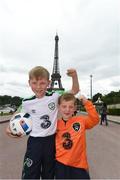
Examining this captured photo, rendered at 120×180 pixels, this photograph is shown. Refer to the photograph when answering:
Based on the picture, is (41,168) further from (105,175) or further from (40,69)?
(105,175)

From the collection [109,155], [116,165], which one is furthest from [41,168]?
[109,155]

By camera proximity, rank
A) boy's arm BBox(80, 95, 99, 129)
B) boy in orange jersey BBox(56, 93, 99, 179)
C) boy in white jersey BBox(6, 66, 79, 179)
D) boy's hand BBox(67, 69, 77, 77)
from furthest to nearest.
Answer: boy's hand BBox(67, 69, 77, 77) < boy's arm BBox(80, 95, 99, 129) < boy in white jersey BBox(6, 66, 79, 179) < boy in orange jersey BBox(56, 93, 99, 179)

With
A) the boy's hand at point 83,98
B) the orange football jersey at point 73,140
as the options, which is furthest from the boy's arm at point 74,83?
the orange football jersey at point 73,140

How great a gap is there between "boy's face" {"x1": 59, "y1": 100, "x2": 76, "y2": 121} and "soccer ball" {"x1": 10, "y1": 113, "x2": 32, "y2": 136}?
0.37 meters

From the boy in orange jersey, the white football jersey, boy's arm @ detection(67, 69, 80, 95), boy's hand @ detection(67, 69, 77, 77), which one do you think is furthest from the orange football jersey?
boy's hand @ detection(67, 69, 77, 77)

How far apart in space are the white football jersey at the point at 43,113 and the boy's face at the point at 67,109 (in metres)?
0.09

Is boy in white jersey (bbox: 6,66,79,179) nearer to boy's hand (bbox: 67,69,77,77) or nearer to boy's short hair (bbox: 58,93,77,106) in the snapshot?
boy's short hair (bbox: 58,93,77,106)

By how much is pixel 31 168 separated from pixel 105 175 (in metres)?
3.43

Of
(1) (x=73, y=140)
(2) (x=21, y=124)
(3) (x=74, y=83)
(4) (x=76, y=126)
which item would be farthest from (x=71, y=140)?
(3) (x=74, y=83)

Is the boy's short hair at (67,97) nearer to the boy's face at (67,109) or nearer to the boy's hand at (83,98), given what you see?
the boy's face at (67,109)

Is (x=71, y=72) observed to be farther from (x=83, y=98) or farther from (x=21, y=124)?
(x=21, y=124)

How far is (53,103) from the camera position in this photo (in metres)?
4.39

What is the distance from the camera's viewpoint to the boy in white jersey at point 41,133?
4.25m

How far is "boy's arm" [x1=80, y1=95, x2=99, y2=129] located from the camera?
4418 mm
